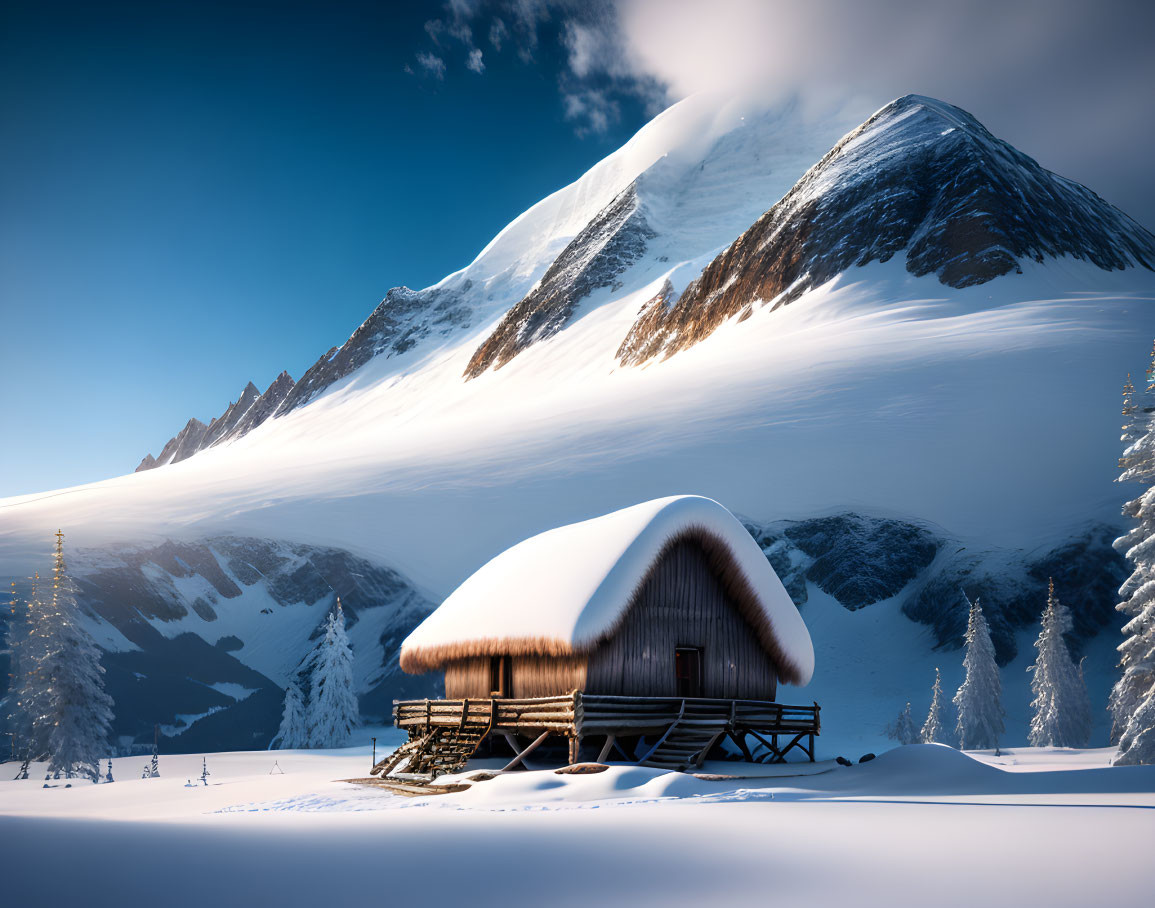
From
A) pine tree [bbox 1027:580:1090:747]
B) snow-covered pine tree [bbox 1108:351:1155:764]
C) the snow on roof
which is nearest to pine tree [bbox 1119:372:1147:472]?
snow-covered pine tree [bbox 1108:351:1155:764]

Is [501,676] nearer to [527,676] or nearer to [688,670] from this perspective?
[527,676]

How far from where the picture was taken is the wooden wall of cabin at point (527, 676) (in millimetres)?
19531

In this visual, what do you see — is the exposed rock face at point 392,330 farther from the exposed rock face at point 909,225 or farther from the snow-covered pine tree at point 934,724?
the snow-covered pine tree at point 934,724

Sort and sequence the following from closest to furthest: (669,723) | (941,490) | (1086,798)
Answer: (1086,798)
(669,723)
(941,490)

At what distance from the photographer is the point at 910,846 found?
27.9 feet

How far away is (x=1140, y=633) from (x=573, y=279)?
134 m

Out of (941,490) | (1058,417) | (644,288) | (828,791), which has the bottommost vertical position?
(828,791)

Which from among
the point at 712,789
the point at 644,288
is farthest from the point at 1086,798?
the point at 644,288

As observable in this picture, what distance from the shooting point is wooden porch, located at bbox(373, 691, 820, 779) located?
62.0 ft

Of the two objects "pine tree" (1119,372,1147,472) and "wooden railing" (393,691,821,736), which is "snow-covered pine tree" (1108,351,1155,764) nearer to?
"pine tree" (1119,372,1147,472)

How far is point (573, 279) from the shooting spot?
149 m

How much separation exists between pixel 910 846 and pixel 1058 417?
49213 millimetres

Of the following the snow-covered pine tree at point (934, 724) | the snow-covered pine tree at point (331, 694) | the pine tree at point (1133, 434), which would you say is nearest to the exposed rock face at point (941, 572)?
the snow-covered pine tree at point (934, 724)

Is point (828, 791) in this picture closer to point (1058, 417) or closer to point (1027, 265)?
point (1058, 417)
